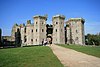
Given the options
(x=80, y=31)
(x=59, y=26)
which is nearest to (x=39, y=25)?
(x=59, y=26)

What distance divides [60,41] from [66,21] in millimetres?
12964

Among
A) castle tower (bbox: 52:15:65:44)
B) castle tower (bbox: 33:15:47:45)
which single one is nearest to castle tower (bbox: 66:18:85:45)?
castle tower (bbox: 52:15:65:44)

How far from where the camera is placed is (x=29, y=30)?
223 feet

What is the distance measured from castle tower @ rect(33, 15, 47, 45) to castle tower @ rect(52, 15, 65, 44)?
432cm

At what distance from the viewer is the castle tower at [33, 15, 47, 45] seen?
205 feet

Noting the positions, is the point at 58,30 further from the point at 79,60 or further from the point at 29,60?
the point at 29,60

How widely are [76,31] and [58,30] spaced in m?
7.80

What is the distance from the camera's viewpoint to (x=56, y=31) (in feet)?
206

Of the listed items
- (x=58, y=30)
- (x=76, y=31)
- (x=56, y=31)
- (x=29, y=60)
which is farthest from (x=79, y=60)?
(x=76, y=31)

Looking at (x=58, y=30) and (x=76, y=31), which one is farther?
(x=76, y=31)

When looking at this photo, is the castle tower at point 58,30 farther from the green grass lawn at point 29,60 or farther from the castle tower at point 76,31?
the green grass lawn at point 29,60

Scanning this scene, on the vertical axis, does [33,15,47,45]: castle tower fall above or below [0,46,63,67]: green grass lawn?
above

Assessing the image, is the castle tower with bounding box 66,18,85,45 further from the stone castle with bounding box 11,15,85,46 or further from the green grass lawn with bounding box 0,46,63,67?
the green grass lawn with bounding box 0,46,63,67

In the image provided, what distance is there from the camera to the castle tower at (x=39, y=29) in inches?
2464
